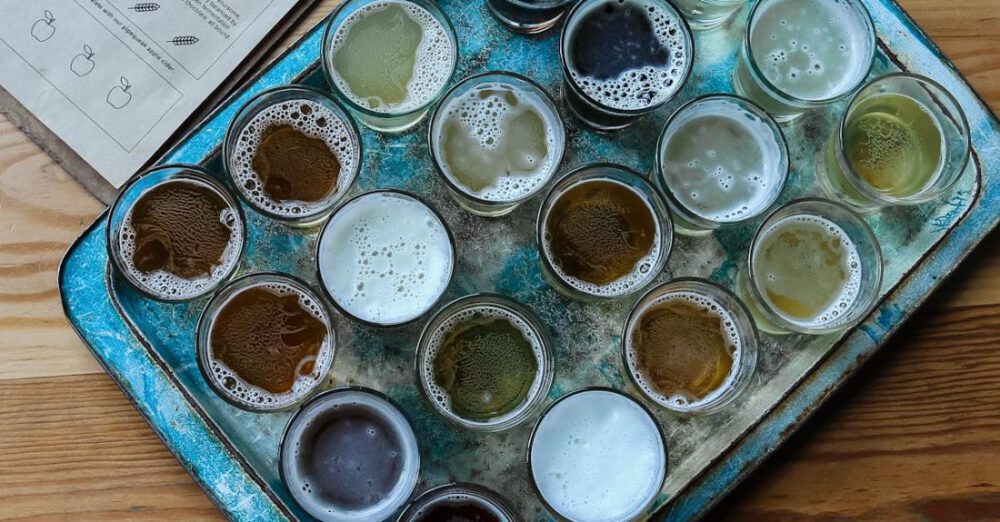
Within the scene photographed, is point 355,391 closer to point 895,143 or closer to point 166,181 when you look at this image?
point 166,181

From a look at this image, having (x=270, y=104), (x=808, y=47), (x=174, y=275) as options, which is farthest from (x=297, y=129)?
(x=808, y=47)

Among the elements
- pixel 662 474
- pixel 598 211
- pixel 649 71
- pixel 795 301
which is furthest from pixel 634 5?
pixel 662 474

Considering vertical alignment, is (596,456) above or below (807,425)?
below

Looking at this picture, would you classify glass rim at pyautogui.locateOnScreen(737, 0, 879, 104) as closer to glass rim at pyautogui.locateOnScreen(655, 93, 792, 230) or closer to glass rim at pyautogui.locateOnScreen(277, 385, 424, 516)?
glass rim at pyautogui.locateOnScreen(655, 93, 792, 230)

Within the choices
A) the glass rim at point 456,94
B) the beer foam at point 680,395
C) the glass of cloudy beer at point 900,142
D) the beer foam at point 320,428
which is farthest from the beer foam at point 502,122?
the glass of cloudy beer at point 900,142

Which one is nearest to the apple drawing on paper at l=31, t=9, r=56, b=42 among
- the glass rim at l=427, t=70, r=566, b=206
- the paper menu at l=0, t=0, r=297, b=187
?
the paper menu at l=0, t=0, r=297, b=187

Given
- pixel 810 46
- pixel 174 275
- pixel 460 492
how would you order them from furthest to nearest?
pixel 810 46
pixel 174 275
pixel 460 492
